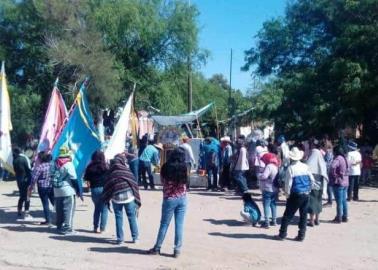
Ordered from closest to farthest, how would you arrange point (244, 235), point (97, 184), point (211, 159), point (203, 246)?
1. point (203, 246)
2. point (244, 235)
3. point (97, 184)
4. point (211, 159)

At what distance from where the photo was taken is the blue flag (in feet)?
40.1

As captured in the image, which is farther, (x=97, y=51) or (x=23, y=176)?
(x=97, y=51)

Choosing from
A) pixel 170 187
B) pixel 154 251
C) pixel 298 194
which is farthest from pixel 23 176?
pixel 298 194

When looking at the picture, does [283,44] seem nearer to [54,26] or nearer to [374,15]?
[374,15]

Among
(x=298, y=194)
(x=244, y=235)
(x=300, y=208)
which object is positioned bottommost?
(x=244, y=235)

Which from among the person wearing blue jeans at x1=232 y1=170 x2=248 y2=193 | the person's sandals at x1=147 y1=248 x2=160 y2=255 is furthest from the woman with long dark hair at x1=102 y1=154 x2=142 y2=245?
the person wearing blue jeans at x1=232 y1=170 x2=248 y2=193

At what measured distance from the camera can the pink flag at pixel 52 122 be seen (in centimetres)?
1279

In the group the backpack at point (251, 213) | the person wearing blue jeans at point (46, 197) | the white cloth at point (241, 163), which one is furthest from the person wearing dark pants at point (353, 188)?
the person wearing blue jeans at point (46, 197)

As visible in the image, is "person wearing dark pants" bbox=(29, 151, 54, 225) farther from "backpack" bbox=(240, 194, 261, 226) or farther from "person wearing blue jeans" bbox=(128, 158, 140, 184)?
"person wearing blue jeans" bbox=(128, 158, 140, 184)

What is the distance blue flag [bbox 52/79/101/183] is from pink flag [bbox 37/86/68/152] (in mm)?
580

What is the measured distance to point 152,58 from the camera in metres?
31.9

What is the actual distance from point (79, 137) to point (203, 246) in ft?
12.8

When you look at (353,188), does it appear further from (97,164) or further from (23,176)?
(23,176)

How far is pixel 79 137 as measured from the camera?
1243 cm
